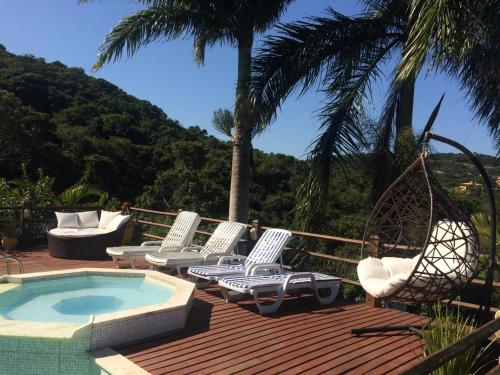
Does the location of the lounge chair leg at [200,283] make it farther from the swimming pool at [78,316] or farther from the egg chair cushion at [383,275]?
the egg chair cushion at [383,275]

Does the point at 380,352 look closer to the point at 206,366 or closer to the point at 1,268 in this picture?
the point at 206,366

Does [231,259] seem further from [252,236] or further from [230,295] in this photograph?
[252,236]

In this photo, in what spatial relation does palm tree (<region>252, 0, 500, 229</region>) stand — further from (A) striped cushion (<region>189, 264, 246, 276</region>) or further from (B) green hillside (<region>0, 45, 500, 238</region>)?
(B) green hillside (<region>0, 45, 500, 238</region>)

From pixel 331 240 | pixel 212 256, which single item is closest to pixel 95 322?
pixel 212 256

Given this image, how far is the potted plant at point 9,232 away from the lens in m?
9.44

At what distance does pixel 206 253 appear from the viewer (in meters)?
7.11

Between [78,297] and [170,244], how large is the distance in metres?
2.34

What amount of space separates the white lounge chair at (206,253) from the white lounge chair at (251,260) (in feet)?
1.15

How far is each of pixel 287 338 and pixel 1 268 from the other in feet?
18.4

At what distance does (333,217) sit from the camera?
14.8 m

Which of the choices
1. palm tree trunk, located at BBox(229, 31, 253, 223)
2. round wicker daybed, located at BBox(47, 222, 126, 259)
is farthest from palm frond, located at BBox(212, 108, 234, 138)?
round wicker daybed, located at BBox(47, 222, 126, 259)

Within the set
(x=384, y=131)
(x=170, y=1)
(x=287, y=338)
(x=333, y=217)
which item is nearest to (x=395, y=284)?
(x=287, y=338)

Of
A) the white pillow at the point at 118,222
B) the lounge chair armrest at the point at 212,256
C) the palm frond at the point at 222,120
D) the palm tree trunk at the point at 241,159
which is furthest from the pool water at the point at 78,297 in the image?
the palm frond at the point at 222,120

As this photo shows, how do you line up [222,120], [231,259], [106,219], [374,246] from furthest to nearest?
[222,120] < [106,219] < [231,259] < [374,246]
